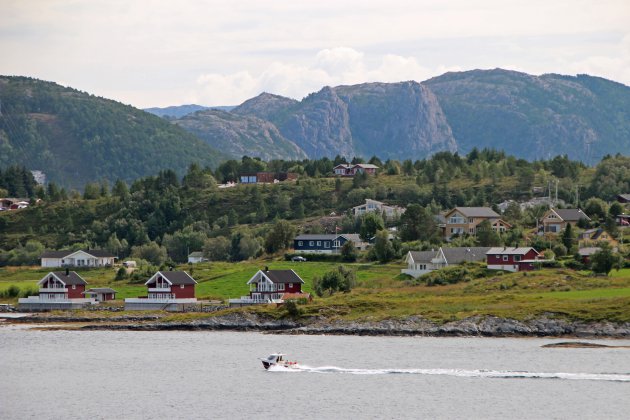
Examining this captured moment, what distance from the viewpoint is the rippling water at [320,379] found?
64250 millimetres

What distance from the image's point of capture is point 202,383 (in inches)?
2928

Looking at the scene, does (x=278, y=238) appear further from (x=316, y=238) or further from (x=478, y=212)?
(x=478, y=212)

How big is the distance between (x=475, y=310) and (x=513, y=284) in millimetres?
14883

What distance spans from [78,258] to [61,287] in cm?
3550

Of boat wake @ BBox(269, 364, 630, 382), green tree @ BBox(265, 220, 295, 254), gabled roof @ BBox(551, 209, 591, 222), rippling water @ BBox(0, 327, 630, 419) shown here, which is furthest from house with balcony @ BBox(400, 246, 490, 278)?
boat wake @ BBox(269, 364, 630, 382)

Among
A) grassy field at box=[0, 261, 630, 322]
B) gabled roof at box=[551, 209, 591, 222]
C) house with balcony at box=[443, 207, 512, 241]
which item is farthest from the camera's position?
house with balcony at box=[443, 207, 512, 241]

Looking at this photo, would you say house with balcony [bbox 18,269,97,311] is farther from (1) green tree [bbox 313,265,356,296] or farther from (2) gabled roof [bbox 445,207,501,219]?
(2) gabled roof [bbox 445,207,501,219]

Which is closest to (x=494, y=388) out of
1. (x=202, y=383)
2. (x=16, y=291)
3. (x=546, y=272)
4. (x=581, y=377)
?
(x=581, y=377)

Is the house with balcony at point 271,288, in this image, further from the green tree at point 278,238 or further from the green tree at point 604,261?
the green tree at point 278,238

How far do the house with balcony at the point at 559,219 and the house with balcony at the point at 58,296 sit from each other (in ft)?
203

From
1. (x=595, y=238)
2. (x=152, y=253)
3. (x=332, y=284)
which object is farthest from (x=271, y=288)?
(x=152, y=253)

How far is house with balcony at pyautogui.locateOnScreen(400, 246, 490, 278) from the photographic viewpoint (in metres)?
128

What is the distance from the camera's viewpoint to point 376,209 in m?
189

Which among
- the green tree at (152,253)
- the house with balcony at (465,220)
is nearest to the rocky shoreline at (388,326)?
the green tree at (152,253)
